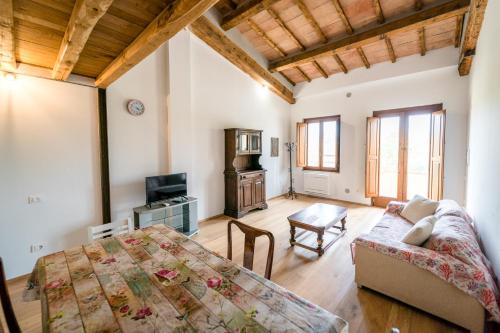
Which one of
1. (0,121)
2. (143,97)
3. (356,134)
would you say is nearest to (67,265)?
(0,121)

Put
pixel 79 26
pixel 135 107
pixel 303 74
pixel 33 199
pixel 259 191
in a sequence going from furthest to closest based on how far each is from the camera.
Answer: pixel 303 74
pixel 259 191
pixel 135 107
pixel 33 199
pixel 79 26

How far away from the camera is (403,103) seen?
476cm

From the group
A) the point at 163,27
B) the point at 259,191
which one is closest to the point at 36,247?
the point at 163,27

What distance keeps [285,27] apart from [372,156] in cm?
336

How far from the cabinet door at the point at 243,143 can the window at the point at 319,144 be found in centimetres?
200

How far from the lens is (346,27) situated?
13.0 feet

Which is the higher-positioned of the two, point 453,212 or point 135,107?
point 135,107

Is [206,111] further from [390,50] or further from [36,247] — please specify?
[390,50]

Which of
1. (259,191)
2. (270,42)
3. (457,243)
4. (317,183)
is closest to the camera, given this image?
(457,243)

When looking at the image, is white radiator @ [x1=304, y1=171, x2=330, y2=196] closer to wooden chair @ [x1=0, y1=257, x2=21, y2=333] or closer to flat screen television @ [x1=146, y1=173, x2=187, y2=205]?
flat screen television @ [x1=146, y1=173, x2=187, y2=205]

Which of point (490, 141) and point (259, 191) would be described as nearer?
point (490, 141)

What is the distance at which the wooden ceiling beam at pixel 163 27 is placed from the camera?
1490mm

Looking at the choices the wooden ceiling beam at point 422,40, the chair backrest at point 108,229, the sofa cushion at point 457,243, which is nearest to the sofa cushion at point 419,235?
the sofa cushion at point 457,243

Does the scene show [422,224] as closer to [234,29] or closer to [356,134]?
[356,134]
